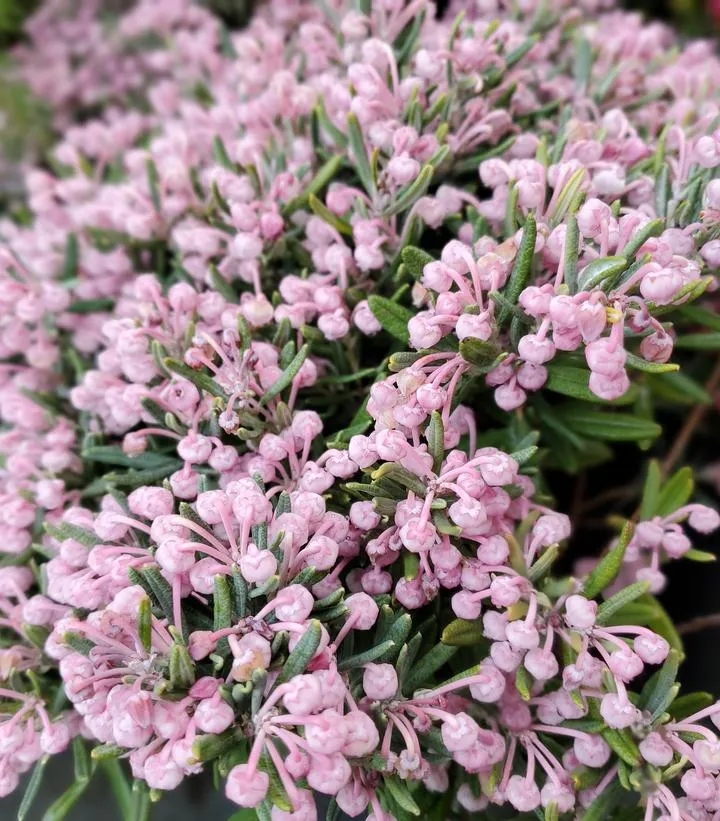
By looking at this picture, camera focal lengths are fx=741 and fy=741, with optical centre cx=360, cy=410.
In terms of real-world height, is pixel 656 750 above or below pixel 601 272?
below

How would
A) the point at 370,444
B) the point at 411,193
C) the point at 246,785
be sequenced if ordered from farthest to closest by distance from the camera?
the point at 411,193 → the point at 370,444 → the point at 246,785

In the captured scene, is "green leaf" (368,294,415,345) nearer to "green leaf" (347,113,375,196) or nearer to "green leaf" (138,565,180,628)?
"green leaf" (347,113,375,196)

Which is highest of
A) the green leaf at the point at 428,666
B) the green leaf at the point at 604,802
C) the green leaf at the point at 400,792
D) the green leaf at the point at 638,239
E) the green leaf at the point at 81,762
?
the green leaf at the point at 638,239

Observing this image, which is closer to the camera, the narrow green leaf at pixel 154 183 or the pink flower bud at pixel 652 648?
the pink flower bud at pixel 652 648

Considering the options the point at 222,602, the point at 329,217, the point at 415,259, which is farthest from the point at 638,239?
the point at 222,602

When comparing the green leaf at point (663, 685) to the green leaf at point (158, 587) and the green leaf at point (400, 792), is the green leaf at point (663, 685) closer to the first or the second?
the green leaf at point (400, 792)

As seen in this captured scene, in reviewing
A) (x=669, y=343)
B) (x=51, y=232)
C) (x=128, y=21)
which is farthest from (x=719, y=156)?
(x=128, y=21)

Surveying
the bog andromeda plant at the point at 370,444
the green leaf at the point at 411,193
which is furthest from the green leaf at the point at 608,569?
the green leaf at the point at 411,193

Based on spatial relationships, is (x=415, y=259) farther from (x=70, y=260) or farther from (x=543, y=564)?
(x=70, y=260)

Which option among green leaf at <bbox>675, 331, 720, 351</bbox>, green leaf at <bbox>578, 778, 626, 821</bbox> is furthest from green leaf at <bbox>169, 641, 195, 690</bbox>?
green leaf at <bbox>675, 331, 720, 351</bbox>
